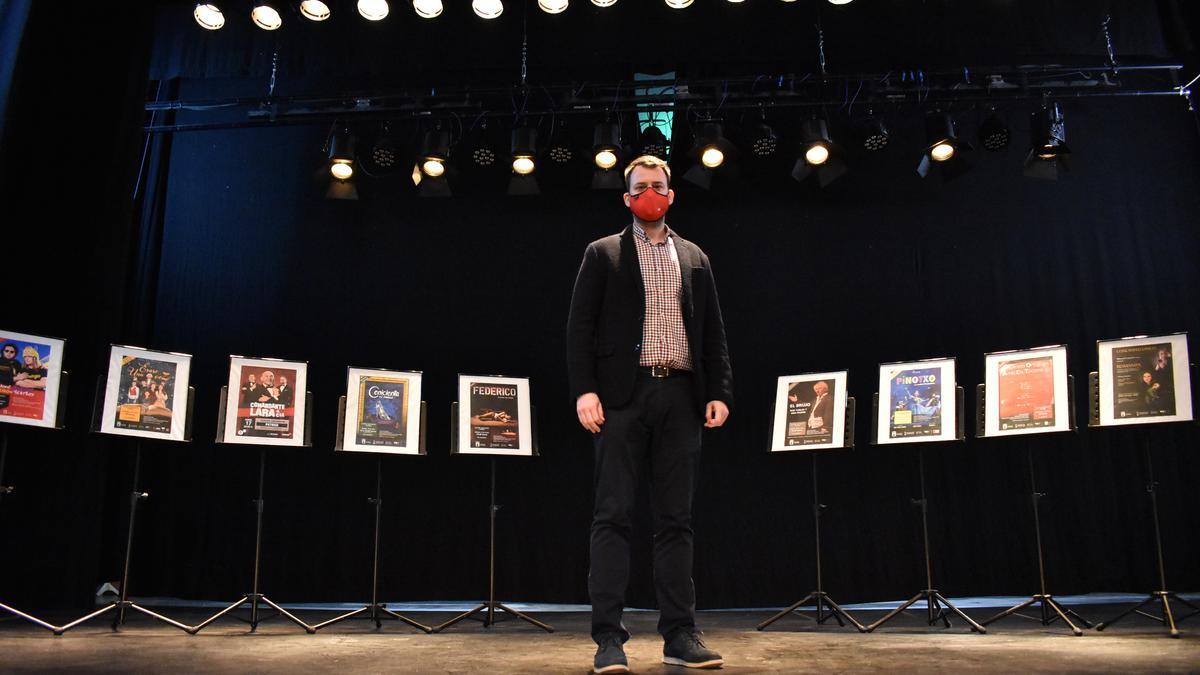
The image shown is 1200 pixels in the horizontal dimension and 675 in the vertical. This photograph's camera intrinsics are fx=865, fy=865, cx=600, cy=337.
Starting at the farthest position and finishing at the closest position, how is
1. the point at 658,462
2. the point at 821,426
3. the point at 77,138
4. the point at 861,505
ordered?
the point at 861,505
the point at 77,138
the point at 821,426
the point at 658,462

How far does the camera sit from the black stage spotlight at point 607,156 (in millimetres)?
5203

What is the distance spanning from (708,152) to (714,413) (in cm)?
276

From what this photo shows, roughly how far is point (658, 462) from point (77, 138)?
14.0 feet

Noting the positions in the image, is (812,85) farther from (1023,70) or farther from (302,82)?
(302,82)

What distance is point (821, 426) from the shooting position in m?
4.48

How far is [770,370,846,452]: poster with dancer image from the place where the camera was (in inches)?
175

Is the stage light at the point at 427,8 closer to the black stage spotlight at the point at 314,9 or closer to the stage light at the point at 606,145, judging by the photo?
the black stage spotlight at the point at 314,9

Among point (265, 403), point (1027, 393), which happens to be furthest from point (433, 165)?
point (1027, 393)

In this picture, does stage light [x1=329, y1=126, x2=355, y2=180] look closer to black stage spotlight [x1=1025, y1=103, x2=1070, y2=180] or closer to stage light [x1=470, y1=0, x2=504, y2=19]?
stage light [x1=470, y1=0, x2=504, y2=19]

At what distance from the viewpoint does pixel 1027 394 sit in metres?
4.21

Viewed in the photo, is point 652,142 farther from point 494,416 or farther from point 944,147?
point 494,416

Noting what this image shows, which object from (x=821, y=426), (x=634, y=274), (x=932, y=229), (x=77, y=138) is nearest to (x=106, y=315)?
(x=77, y=138)

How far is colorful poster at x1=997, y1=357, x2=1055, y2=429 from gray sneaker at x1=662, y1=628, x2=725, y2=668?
7.48 feet

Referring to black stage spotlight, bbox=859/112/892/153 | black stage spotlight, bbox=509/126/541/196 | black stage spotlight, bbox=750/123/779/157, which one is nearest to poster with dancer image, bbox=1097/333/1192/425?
black stage spotlight, bbox=859/112/892/153
